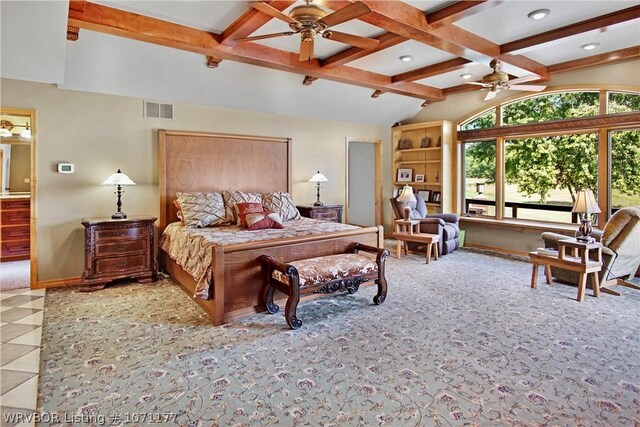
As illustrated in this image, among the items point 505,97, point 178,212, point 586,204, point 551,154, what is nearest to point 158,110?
point 178,212

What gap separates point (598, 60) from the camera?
5105 mm

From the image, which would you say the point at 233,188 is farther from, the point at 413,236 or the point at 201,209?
the point at 413,236

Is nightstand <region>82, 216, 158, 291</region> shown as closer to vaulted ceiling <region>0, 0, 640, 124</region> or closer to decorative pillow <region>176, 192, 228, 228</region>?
decorative pillow <region>176, 192, 228, 228</region>

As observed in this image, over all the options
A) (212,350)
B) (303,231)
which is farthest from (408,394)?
(303,231)

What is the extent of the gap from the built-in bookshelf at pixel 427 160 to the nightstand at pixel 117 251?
5.18 meters

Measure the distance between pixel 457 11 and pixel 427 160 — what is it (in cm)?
424

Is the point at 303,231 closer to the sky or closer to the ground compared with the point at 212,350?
closer to the sky

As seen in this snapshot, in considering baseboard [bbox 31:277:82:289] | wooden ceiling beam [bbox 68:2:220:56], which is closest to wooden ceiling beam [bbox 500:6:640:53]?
wooden ceiling beam [bbox 68:2:220:56]

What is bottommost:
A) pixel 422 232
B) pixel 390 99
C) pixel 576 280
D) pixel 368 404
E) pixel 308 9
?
pixel 368 404

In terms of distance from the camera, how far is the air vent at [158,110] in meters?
5.04

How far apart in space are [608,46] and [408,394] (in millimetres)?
5264

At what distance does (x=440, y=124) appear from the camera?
23.0 feet

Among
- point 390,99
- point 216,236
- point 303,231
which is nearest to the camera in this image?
point 216,236

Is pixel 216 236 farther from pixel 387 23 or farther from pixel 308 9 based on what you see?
pixel 387 23
